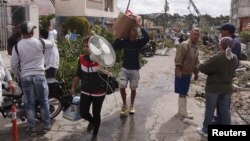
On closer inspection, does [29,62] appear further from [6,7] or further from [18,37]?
[6,7]

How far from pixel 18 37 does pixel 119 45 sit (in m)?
2.31

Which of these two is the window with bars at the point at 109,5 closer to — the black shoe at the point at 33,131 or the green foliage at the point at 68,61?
Result: the green foliage at the point at 68,61

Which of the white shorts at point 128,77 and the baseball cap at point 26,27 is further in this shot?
the white shorts at point 128,77

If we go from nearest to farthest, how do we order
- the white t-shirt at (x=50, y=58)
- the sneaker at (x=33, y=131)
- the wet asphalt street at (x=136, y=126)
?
the sneaker at (x=33, y=131) < the wet asphalt street at (x=136, y=126) < the white t-shirt at (x=50, y=58)

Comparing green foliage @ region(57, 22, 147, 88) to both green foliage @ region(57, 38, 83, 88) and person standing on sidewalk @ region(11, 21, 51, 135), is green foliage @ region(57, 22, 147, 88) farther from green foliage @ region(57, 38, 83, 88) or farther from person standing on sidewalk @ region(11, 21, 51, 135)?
person standing on sidewalk @ region(11, 21, 51, 135)

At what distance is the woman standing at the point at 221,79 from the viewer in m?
5.31

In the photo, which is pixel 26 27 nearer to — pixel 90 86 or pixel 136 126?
pixel 90 86

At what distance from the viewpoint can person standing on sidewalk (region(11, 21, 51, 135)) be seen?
17.7ft

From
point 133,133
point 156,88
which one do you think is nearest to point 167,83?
point 156,88

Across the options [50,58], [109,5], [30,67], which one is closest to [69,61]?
[50,58]

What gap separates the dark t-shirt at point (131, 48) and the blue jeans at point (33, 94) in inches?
69.0

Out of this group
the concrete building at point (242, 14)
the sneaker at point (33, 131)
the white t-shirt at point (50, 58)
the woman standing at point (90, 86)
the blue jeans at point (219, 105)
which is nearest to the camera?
the woman standing at point (90, 86)

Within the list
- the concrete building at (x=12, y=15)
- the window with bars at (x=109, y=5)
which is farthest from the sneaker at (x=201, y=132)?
the window with bars at (x=109, y=5)

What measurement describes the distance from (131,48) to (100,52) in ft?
4.43
